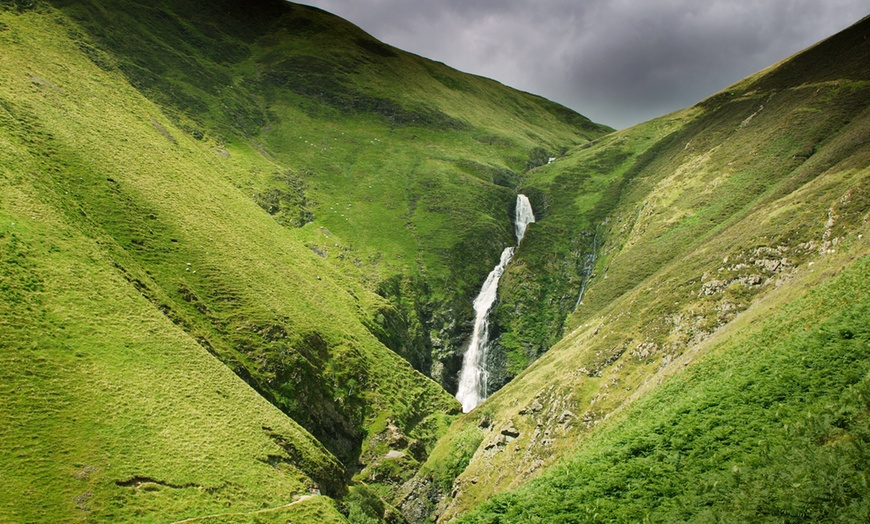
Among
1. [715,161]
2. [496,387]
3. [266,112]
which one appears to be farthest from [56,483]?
[266,112]

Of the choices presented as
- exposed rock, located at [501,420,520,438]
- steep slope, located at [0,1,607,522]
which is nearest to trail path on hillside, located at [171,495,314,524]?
steep slope, located at [0,1,607,522]

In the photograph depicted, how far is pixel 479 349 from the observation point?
94.5 m

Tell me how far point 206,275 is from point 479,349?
163 ft

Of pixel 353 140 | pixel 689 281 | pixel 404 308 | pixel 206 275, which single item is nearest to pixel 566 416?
pixel 689 281

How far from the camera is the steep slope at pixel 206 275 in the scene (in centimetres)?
3806

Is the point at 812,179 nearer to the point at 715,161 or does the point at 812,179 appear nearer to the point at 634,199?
the point at 715,161

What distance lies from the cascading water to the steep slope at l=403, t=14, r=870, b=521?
377 centimetres

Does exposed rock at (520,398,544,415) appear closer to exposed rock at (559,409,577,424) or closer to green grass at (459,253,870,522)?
exposed rock at (559,409,577,424)

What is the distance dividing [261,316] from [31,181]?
91.1ft

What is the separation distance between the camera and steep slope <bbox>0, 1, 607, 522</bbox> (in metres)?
38.1

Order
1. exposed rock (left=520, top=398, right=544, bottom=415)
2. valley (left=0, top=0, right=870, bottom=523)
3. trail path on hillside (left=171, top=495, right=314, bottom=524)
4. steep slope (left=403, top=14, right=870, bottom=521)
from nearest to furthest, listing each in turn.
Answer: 1. valley (left=0, top=0, right=870, bottom=523)
2. steep slope (left=403, top=14, right=870, bottom=521)
3. trail path on hillside (left=171, top=495, right=314, bottom=524)
4. exposed rock (left=520, top=398, right=544, bottom=415)

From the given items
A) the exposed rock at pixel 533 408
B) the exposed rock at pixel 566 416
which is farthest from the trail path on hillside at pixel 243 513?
the exposed rock at pixel 566 416

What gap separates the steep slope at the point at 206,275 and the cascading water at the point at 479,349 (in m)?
3.07

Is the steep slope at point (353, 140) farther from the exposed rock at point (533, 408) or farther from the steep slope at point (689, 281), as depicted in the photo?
the exposed rock at point (533, 408)
